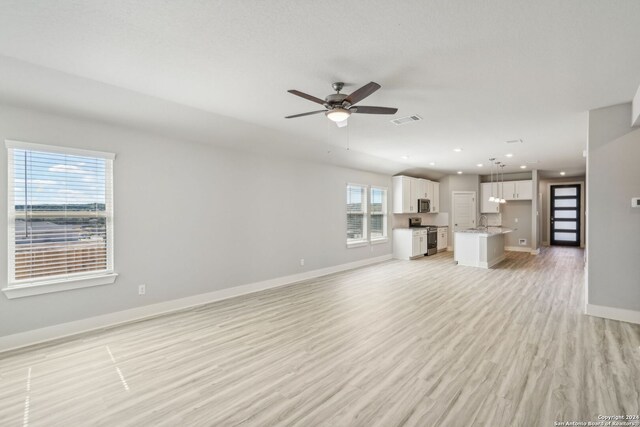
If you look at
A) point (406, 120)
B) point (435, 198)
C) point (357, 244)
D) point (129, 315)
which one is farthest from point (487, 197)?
point (129, 315)

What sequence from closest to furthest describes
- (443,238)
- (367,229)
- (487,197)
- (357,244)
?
(357,244) < (367,229) < (443,238) < (487,197)

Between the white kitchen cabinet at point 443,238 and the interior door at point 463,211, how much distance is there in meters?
0.41

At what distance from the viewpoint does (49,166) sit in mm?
3387

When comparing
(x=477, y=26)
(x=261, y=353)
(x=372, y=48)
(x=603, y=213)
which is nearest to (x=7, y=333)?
(x=261, y=353)

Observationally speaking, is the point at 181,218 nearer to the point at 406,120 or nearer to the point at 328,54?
the point at 328,54

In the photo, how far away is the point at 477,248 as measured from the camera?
7.41 metres

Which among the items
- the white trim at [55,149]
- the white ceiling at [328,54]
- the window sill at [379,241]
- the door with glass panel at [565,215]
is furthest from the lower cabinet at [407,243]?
the white trim at [55,149]

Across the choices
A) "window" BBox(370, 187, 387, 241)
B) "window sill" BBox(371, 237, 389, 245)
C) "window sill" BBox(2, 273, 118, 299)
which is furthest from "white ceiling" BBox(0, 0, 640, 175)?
"window sill" BBox(371, 237, 389, 245)

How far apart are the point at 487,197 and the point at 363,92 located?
9585 millimetres

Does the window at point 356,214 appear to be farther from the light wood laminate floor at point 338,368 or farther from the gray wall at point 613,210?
the gray wall at point 613,210

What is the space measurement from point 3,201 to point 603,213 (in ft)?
23.0

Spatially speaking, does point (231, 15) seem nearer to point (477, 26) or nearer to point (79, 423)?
point (477, 26)

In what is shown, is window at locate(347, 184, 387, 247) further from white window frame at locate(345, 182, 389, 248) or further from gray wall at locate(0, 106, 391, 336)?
gray wall at locate(0, 106, 391, 336)

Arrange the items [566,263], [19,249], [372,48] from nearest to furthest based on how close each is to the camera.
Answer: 1. [372,48]
2. [19,249]
3. [566,263]
